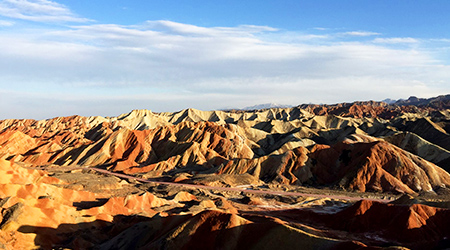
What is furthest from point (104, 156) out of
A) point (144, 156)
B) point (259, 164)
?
point (259, 164)

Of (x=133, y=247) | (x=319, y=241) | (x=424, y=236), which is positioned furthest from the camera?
(x=424, y=236)

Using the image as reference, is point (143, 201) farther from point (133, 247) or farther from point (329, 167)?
point (329, 167)

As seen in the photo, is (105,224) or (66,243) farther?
(105,224)

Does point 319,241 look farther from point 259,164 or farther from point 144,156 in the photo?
point 144,156

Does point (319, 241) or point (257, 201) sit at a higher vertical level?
point (319, 241)

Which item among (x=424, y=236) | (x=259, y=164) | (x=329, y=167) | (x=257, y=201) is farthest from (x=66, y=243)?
(x=329, y=167)

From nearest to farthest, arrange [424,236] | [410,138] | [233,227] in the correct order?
[233,227] < [424,236] < [410,138]
